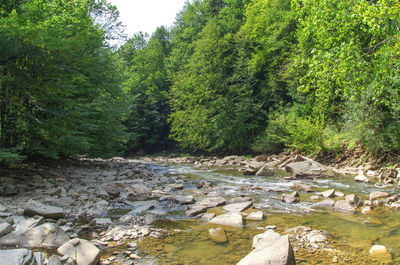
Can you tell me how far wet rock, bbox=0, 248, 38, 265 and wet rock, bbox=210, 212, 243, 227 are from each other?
3.35 m

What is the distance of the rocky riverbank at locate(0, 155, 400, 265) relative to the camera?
373cm

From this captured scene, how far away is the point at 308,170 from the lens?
1152 cm

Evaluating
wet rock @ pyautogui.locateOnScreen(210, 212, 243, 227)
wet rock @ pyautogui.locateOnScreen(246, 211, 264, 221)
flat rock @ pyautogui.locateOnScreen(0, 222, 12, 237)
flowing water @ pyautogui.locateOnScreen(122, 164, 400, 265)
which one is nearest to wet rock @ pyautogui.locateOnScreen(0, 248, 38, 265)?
flat rock @ pyautogui.locateOnScreen(0, 222, 12, 237)

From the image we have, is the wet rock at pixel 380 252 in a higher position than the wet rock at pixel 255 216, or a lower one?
higher

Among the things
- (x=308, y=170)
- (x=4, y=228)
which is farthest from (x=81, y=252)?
(x=308, y=170)

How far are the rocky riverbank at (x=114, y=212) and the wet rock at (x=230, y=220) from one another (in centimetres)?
2

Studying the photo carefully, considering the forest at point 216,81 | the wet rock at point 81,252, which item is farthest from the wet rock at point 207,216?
the forest at point 216,81

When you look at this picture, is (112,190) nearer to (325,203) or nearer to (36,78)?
(36,78)

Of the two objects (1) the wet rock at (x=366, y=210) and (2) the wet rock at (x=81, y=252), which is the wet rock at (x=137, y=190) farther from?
(1) the wet rock at (x=366, y=210)

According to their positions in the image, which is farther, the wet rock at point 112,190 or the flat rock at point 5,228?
the wet rock at point 112,190

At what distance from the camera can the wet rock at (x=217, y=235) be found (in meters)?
4.57

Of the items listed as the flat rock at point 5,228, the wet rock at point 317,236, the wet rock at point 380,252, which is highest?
the flat rock at point 5,228

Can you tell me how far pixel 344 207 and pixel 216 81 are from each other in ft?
60.4

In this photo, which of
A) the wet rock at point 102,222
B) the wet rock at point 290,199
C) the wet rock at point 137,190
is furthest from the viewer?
the wet rock at point 137,190
